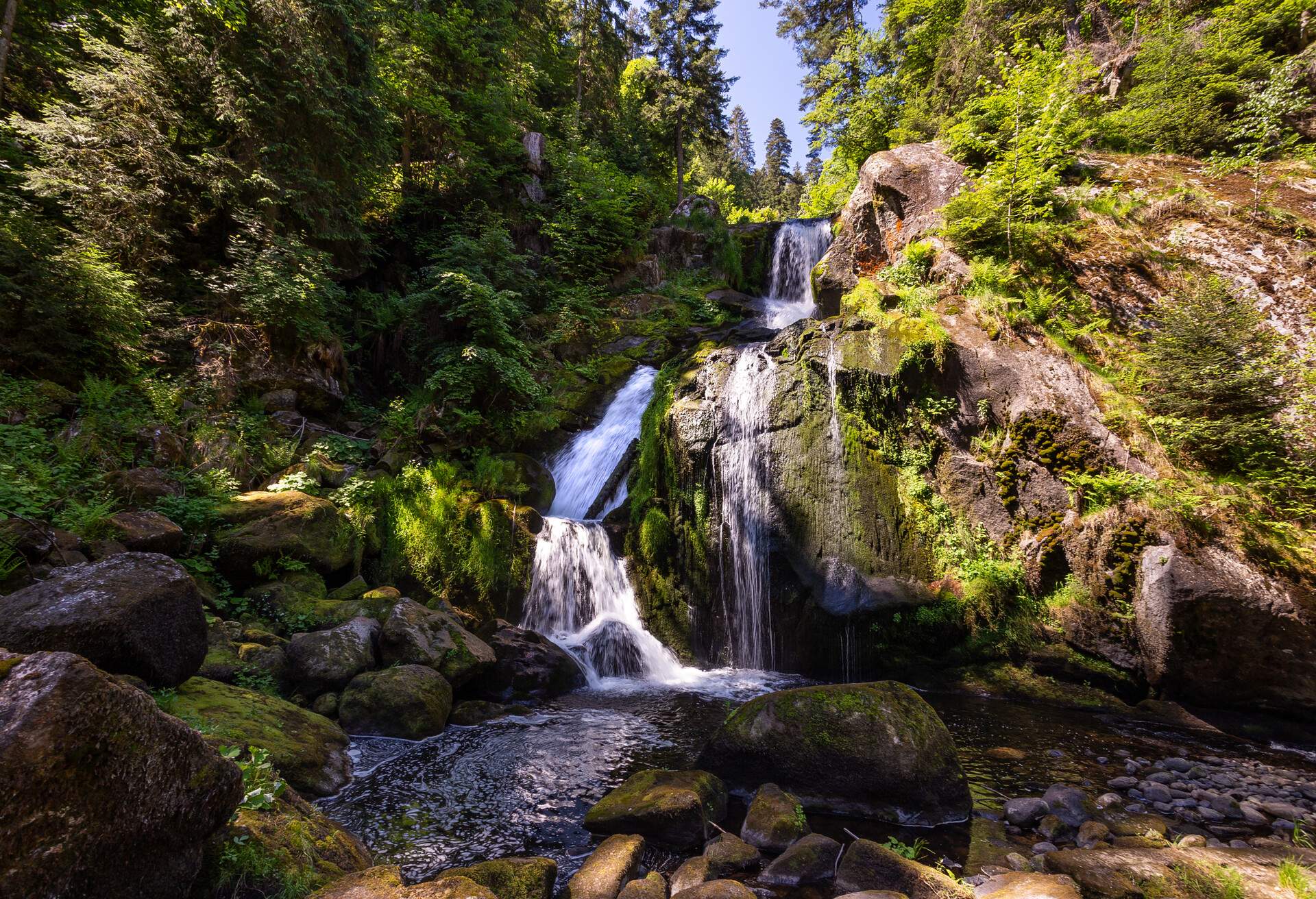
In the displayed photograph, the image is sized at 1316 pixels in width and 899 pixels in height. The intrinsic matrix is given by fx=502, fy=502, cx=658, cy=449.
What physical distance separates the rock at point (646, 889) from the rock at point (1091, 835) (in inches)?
129

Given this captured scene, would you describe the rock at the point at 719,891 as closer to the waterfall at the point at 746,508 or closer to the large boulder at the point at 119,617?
the large boulder at the point at 119,617

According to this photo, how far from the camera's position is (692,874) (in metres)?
3.49

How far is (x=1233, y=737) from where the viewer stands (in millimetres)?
5930

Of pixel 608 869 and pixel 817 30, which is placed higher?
pixel 817 30

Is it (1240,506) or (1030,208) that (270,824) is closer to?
(1240,506)

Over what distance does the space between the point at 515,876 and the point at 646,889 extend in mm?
884

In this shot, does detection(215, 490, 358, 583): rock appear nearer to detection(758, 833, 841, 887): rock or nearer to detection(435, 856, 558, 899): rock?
detection(435, 856, 558, 899): rock

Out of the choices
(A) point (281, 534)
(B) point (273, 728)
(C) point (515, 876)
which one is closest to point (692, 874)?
(C) point (515, 876)

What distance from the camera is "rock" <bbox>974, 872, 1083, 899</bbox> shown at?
304 centimetres

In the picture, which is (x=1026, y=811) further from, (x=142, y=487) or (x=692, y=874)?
(x=142, y=487)

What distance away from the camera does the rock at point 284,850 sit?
2.49 metres

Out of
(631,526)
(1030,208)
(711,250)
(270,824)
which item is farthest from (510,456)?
(711,250)

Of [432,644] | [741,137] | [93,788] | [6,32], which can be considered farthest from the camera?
[741,137]

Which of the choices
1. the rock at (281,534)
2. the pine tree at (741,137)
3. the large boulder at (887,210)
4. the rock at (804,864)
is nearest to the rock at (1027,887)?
the rock at (804,864)
